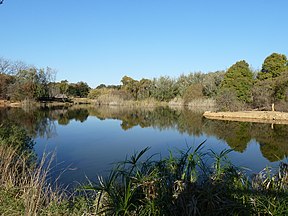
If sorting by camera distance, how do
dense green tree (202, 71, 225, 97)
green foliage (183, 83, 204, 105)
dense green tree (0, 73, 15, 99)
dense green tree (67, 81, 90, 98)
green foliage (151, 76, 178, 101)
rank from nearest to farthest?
dense green tree (0, 73, 15, 99)
dense green tree (202, 71, 225, 97)
green foliage (183, 83, 204, 105)
green foliage (151, 76, 178, 101)
dense green tree (67, 81, 90, 98)

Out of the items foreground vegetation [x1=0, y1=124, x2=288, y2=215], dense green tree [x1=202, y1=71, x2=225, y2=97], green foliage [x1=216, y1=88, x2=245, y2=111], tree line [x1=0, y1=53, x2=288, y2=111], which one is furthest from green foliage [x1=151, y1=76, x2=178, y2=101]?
foreground vegetation [x1=0, y1=124, x2=288, y2=215]

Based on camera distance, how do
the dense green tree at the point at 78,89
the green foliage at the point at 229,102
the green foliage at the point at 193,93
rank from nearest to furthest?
the green foliage at the point at 229,102 → the green foliage at the point at 193,93 → the dense green tree at the point at 78,89

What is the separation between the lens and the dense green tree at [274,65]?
28.9 meters

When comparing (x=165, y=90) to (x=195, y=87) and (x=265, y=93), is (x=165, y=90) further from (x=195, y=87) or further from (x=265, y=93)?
(x=265, y=93)

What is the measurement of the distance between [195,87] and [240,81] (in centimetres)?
1097

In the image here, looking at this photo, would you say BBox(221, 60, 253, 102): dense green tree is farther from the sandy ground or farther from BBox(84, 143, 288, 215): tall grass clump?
BBox(84, 143, 288, 215): tall grass clump

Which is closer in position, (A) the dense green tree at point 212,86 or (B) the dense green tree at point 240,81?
(B) the dense green tree at point 240,81

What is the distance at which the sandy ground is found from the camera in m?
21.1

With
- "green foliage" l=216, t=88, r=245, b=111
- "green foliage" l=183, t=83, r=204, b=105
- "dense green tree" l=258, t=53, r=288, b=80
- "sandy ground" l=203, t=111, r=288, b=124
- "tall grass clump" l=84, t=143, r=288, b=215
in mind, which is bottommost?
"sandy ground" l=203, t=111, r=288, b=124

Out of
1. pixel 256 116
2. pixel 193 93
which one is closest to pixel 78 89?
pixel 193 93

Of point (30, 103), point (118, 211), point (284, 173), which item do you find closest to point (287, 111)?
point (284, 173)

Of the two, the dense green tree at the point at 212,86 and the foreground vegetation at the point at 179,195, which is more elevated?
the dense green tree at the point at 212,86

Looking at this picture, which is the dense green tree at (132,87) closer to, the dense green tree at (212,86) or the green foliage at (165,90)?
the green foliage at (165,90)

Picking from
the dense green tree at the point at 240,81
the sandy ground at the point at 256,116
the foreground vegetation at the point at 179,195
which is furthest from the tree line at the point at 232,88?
the foreground vegetation at the point at 179,195
